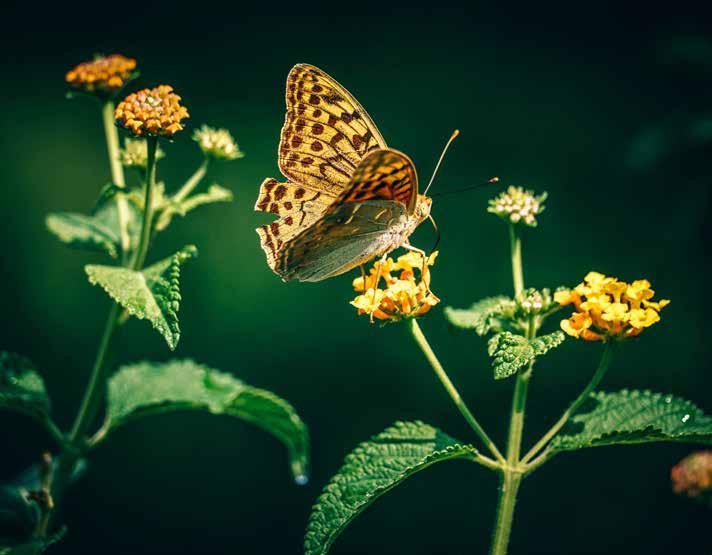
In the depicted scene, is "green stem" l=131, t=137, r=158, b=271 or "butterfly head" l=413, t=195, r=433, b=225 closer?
"green stem" l=131, t=137, r=158, b=271

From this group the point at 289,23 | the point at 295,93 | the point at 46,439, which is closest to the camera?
the point at 295,93

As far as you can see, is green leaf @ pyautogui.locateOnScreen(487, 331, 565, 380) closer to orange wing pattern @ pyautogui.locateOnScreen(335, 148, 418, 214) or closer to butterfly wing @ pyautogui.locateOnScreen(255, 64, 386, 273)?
orange wing pattern @ pyautogui.locateOnScreen(335, 148, 418, 214)

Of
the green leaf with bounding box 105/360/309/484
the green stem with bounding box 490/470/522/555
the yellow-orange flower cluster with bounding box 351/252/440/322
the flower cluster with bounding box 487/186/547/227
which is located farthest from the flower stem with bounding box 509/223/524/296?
the green leaf with bounding box 105/360/309/484

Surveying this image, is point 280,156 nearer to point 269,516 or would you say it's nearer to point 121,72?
point 121,72

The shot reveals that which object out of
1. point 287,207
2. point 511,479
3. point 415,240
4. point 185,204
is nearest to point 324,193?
point 287,207

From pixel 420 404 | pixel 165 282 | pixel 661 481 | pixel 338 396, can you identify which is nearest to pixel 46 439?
pixel 338 396

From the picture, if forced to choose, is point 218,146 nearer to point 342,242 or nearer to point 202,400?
point 342,242

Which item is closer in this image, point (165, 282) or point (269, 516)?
point (165, 282)
